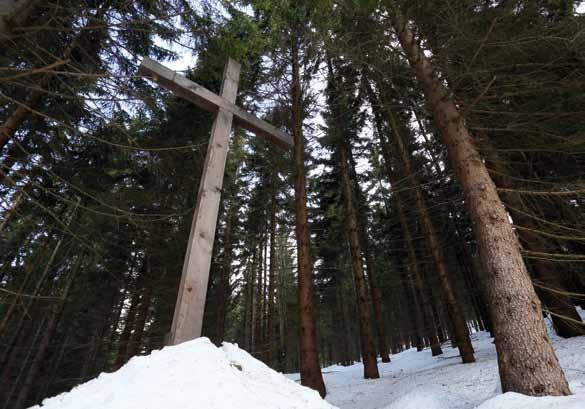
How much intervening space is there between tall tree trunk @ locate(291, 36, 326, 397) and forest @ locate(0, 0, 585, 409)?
0.12ft

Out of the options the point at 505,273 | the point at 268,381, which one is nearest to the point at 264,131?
the point at 268,381

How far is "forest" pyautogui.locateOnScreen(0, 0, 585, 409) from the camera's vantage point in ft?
10.1

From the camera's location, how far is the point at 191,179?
6684 mm

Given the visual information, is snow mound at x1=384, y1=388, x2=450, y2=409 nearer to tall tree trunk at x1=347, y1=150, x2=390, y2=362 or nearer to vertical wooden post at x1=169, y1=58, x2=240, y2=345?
vertical wooden post at x1=169, y1=58, x2=240, y2=345

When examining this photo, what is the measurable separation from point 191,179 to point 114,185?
3.32m

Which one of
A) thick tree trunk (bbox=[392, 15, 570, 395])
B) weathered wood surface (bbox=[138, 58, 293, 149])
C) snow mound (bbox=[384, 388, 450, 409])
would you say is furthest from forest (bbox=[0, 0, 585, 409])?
snow mound (bbox=[384, 388, 450, 409])

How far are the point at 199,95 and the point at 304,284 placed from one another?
14.2ft

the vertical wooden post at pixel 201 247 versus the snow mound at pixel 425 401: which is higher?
the vertical wooden post at pixel 201 247

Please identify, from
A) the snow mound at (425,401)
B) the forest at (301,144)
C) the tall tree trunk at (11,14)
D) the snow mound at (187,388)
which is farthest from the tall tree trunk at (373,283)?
the tall tree trunk at (11,14)

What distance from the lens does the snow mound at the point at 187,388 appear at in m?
1.34

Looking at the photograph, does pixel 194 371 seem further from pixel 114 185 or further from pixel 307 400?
pixel 114 185

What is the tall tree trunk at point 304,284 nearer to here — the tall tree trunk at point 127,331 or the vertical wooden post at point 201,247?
the vertical wooden post at point 201,247

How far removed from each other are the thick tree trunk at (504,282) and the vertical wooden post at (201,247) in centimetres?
292

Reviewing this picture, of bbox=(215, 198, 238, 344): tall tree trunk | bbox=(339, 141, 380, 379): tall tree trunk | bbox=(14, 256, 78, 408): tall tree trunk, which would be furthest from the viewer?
bbox=(215, 198, 238, 344): tall tree trunk
